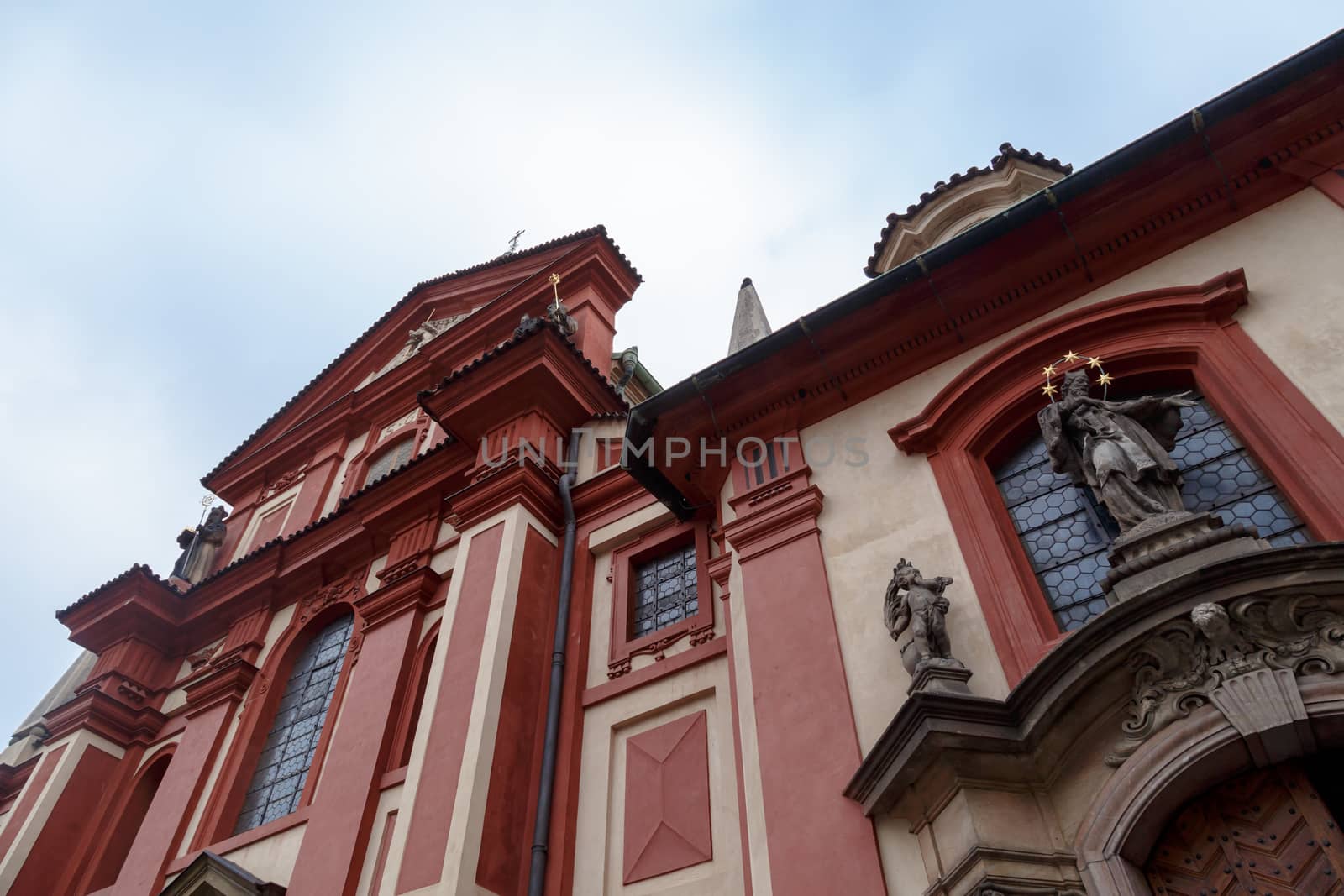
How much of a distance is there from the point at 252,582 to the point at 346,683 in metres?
3.32

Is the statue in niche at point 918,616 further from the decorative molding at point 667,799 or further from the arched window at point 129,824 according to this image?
the arched window at point 129,824

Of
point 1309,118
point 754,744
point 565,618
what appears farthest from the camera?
point 565,618

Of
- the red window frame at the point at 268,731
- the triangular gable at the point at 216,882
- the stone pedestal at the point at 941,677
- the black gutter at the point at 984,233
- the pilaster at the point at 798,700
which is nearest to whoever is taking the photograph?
the stone pedestal at the point at 941,677

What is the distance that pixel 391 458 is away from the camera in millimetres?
15102

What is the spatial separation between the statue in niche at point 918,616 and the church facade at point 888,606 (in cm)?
3

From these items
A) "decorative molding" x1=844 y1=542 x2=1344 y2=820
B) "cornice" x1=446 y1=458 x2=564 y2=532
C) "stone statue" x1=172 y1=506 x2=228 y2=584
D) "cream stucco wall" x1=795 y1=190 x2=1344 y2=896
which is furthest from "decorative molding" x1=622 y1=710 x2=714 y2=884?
"stone statue" x1=172 y1=506 x2=228 y2=584

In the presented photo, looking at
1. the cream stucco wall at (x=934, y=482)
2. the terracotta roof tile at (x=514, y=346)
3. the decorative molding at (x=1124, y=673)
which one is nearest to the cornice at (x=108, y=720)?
the terracotta roof tile at (x=514, y=346)

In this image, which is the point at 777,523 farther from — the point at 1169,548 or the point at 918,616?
the point at 1169,548

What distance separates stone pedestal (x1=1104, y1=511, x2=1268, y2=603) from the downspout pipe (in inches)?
180

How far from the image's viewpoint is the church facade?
496 cm

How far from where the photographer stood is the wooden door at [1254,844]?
4.48 m

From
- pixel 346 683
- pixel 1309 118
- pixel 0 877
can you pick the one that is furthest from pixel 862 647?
pixel 0 877

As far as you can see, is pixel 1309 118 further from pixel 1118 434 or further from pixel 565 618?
pixel 565 618

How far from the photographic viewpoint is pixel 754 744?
659cm
